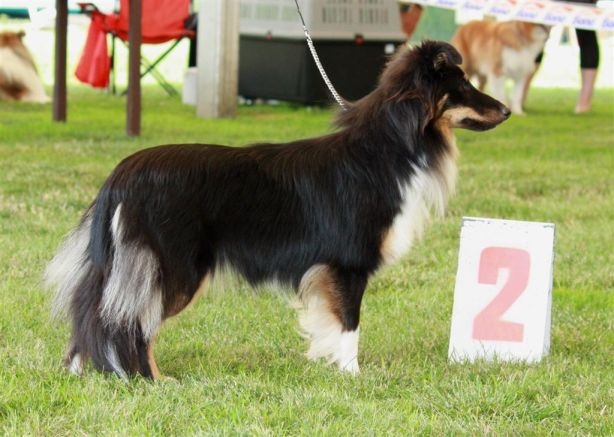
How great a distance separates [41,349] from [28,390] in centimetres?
54

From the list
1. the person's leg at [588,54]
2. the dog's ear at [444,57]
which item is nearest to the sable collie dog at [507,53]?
the person's leg at [588,54]

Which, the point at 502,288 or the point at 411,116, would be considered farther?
the point at 502,288

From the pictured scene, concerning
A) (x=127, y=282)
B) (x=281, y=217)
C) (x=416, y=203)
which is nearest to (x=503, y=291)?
(x=416, y=203)

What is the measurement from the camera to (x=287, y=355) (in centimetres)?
433

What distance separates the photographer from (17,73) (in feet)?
40.8

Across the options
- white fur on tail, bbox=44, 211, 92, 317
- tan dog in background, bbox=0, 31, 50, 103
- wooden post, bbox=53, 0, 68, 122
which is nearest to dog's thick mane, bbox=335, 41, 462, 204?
white fur on tail, bbox=44, 211, 92, 317

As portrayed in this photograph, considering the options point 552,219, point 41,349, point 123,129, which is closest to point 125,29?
point 123,129

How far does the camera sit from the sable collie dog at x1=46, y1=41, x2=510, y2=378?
147 inches

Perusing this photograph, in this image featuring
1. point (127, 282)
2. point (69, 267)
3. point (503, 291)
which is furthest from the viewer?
point (503, 291)

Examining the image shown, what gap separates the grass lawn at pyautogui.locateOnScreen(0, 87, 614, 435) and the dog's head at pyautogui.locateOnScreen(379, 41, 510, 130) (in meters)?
0.94

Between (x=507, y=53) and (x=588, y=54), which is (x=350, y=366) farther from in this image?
(x=507, y=53)

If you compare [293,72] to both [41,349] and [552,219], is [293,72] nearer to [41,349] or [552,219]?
[552,219]

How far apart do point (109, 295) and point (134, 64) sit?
5927 millimetres

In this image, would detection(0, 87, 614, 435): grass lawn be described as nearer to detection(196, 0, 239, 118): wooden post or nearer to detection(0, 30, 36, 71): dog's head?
detection(196, 0, 239, 118): wooden post
